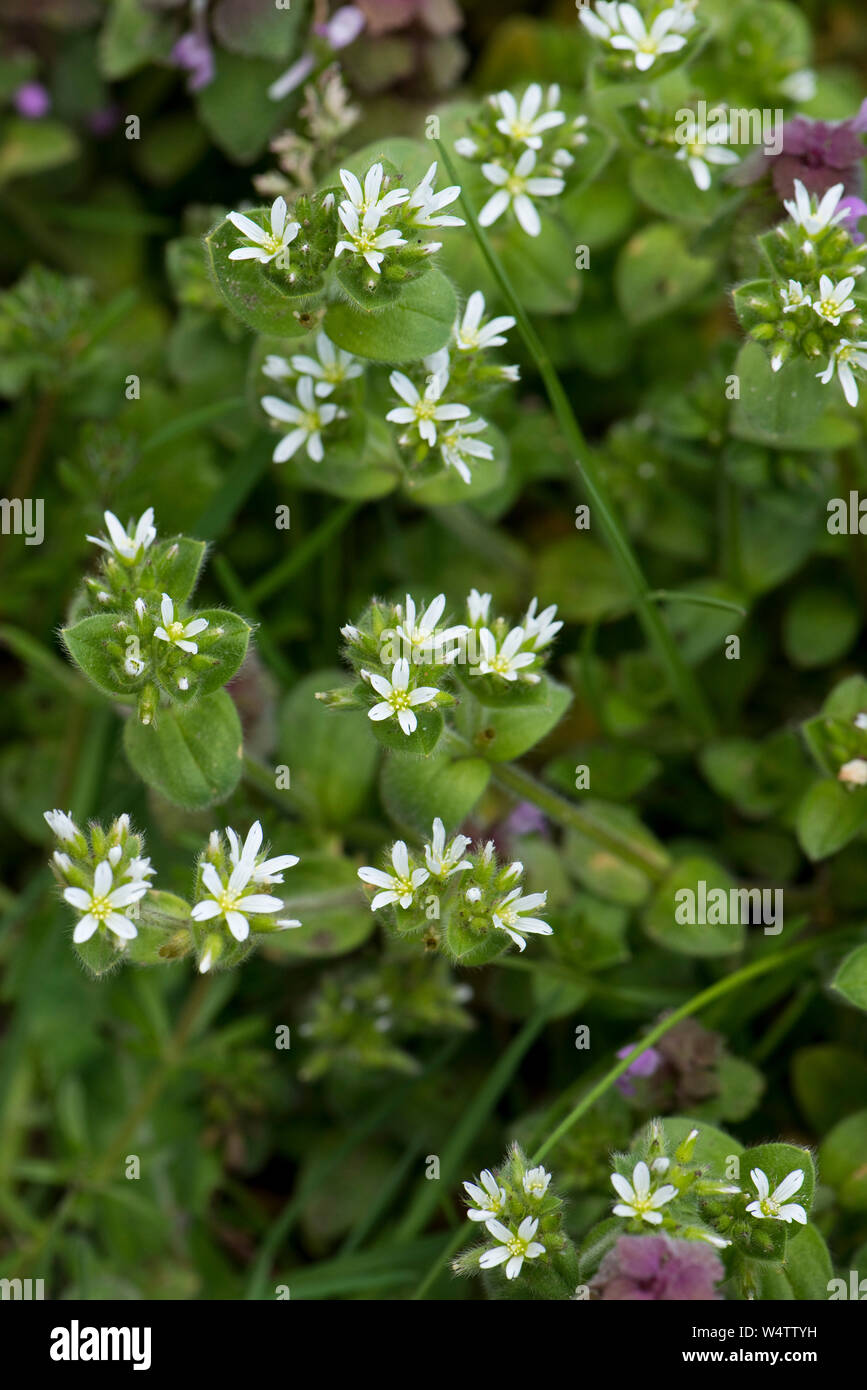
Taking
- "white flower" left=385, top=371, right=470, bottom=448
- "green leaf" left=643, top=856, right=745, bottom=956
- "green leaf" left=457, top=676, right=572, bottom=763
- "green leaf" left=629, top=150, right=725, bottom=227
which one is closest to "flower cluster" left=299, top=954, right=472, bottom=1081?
"green leaf" left=643, top=856, right=745, bottom=956

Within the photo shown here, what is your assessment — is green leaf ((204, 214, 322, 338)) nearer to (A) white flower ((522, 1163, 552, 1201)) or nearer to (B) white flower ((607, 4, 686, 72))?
(B) white flower ((607, 4, 686, 72))

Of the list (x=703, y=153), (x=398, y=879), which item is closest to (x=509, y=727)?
(x=398, y=879)

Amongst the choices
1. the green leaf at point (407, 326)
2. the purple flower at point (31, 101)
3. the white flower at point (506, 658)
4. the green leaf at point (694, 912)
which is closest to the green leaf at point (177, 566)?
the green leaf at point (407, 326)

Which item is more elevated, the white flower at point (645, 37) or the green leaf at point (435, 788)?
the white flower at point (645, 37)

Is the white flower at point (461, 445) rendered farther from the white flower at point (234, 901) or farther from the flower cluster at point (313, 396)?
the white flower at point (234, 901)

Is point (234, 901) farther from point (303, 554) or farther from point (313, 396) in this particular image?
point (303, 554)

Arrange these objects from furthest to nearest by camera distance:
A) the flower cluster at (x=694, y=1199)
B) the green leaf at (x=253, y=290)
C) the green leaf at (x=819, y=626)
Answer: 1. the green leaf at (x=819, y=626)
2. the green leaf at (x=253, y=290)
3. the flower cluster at (x=694, y=1199)

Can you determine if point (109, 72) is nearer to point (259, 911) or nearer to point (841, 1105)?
point (259, 911)
